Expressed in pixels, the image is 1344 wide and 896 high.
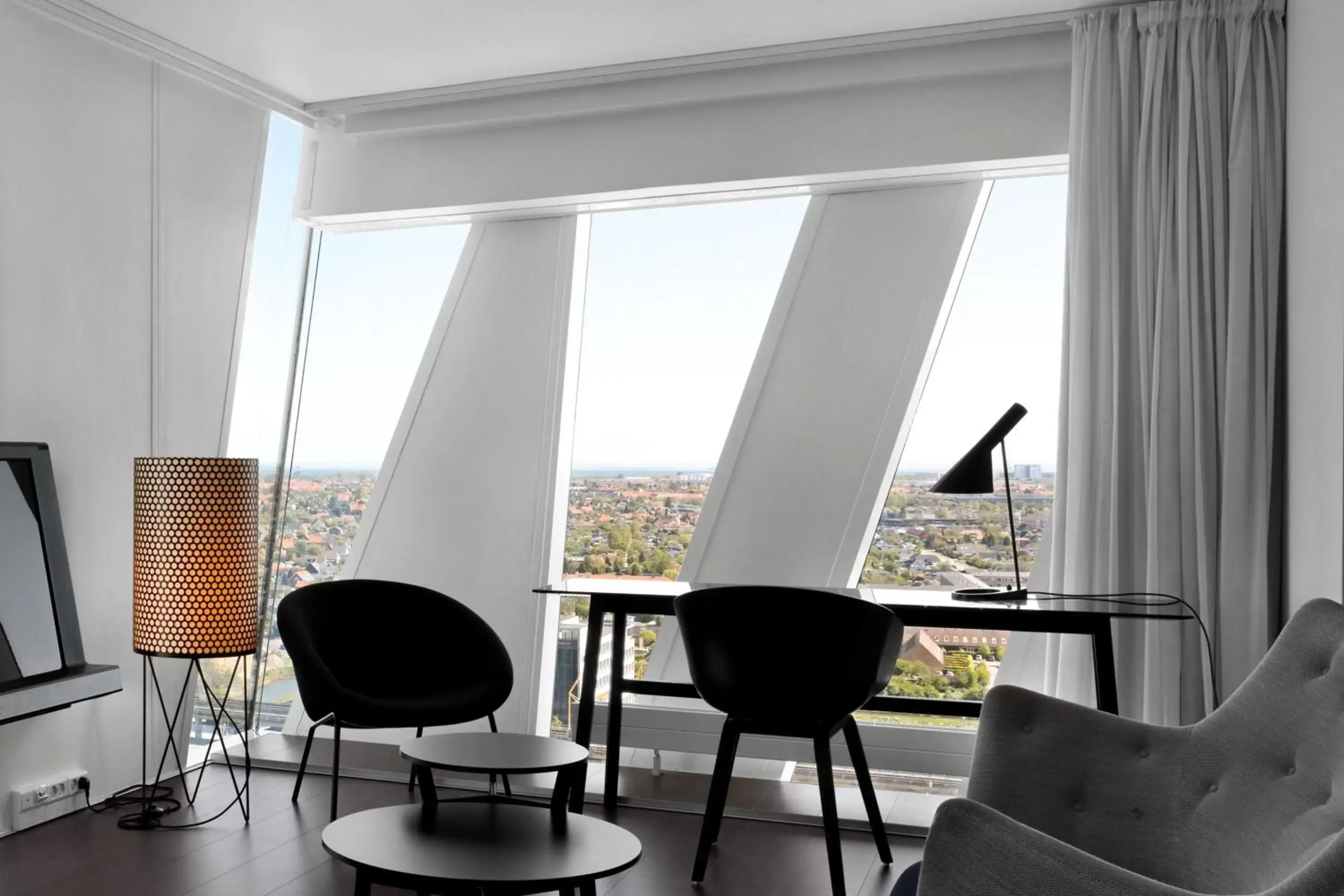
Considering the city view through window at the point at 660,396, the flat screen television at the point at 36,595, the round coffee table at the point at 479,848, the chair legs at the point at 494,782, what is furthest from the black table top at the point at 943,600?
the flat screen television at the point at 36,595

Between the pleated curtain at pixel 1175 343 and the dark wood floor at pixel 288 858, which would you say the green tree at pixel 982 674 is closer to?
the pleated curtain at pixel 1175 343

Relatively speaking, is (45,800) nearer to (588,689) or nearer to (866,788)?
(588,689)

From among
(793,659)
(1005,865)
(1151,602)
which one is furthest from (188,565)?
(1151,602)

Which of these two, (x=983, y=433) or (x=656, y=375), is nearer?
(x=983, y=433)

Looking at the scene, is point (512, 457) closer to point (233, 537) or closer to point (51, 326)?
point (233, 537)

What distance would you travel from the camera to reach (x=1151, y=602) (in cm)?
341

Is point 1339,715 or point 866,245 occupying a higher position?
point 866,245

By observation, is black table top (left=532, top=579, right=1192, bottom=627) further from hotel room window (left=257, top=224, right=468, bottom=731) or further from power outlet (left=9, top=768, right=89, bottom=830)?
power outlet (left=9, top=768, right=89, bottom=830)

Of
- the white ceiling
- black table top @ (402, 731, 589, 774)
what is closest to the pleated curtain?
the white ceiling

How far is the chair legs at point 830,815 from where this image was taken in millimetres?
2916

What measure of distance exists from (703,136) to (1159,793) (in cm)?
311

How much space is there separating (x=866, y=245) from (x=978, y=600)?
1.67 metres

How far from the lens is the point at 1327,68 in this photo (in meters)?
2.73

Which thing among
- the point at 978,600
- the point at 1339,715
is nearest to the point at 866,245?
the point at 978,600
